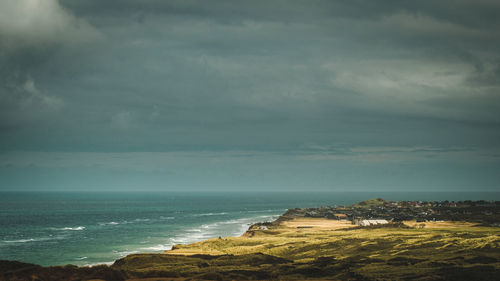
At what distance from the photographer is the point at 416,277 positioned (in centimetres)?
5284

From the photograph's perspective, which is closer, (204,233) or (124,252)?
(124,252)

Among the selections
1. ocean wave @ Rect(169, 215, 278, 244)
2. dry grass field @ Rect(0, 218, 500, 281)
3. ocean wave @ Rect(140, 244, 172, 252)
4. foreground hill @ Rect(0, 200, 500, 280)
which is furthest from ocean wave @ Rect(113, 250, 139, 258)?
ocean wave @ Rect(169, 215, 278, 244)

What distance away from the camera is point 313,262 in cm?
6469

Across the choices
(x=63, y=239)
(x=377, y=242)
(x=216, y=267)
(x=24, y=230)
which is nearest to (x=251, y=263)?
A: (x=216, y=267)

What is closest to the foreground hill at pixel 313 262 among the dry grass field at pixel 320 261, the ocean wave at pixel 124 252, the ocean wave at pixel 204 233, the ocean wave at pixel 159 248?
the dry grass field at pixel 320 261

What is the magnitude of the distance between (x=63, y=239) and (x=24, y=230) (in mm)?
32747

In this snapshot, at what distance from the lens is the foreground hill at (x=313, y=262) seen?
170 ft

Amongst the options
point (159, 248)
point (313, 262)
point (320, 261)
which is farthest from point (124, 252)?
point (320, 261)

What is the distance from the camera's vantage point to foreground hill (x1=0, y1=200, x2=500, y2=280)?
51.9 m

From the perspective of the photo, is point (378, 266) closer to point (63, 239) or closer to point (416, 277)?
point (416, 277)

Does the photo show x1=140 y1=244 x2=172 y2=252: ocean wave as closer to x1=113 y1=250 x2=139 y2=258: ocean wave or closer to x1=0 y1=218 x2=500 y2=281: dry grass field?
x1=113 y1=250 x2=139 y2=258: ocean wave

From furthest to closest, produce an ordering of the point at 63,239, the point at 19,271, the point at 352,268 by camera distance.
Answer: the point at 63,239
the point at 352,268
the point at 19,271

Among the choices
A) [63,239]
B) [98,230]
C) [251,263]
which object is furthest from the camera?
[98,230]

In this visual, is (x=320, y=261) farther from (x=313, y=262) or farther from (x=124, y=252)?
(x=124, y=252)
